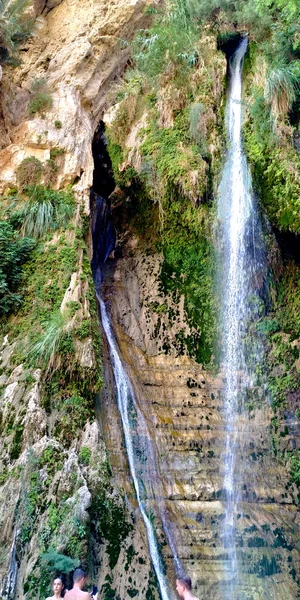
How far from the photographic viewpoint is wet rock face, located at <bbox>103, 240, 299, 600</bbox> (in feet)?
27.5

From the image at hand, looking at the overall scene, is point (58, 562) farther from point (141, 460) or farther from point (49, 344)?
point (49, 344)

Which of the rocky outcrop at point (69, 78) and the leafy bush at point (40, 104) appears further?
the leafy bush at point (40, 104)

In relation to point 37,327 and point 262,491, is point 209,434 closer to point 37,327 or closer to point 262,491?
point 262,491

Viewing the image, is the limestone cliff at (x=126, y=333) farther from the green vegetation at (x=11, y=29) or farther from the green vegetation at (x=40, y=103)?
the green vegetation at (x=11, y=29)

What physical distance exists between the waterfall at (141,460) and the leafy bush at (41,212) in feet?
9.47

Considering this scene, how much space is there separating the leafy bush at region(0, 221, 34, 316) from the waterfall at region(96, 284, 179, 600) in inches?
92.9

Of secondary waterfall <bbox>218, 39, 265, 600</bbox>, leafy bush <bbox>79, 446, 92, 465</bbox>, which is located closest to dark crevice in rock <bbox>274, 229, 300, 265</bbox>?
secondary waterfall <bbox>218, 39, 265, 600</bbox>

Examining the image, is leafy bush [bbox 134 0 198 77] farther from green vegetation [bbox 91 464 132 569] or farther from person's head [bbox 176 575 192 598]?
person's head [bbox 176 575 192 598]

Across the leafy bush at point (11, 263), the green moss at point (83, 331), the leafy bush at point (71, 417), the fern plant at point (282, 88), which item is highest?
the fern plant at point (282, 88)

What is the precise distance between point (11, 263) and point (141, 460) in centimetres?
456

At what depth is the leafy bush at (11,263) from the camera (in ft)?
31.4

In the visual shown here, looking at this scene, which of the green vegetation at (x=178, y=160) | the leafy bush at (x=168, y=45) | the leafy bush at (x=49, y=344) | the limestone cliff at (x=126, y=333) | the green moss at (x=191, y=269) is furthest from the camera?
the leafy bush at (x=168, y=45)

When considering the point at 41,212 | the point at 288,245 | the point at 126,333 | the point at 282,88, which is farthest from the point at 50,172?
the point at 288,245

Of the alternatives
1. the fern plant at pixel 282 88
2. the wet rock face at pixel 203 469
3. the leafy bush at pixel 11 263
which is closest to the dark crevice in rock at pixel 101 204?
the wet rock face at pixel 203 469
